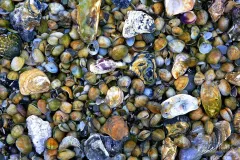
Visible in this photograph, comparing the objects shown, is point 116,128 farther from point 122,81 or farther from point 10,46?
point 10,46

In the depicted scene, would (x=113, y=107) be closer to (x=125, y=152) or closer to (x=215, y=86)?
(x=125, y=152)

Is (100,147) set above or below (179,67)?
below

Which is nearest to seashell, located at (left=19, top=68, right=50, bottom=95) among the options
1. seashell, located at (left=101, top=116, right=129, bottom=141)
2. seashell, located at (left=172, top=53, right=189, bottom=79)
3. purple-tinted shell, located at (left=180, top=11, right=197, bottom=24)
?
seashell, located at (left=101, top=116, right=129, bottom=141)

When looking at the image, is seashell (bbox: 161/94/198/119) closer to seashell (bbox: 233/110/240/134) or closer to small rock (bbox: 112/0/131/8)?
seashell (bbox: 233/110/240/134)

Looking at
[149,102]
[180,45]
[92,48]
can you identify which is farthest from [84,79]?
[180,45]

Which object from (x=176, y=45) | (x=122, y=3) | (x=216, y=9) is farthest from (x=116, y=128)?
(x=216, y=9)

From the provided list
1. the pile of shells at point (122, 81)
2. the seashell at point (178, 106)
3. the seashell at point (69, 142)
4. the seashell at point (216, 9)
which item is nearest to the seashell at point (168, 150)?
the pile of shells at point (122, 81)

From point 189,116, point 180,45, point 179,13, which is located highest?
point 179,13
